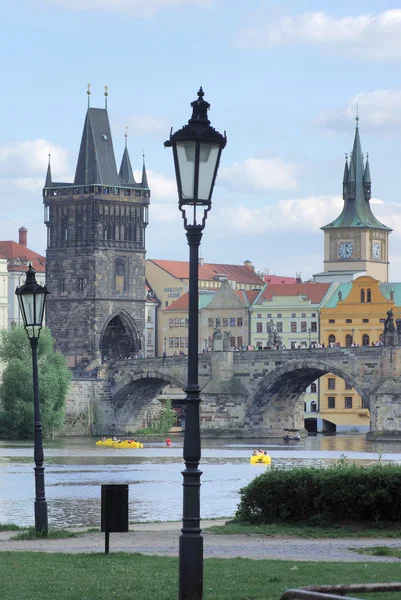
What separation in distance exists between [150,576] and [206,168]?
5095mm

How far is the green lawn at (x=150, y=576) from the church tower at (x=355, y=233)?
4964 inches

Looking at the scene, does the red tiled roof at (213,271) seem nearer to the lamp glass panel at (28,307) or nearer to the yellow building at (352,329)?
the yellow building at (352,329)

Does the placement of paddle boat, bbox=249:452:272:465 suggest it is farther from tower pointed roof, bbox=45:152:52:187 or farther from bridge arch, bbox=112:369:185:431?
tower pointed roof, bbox=45:152:52:187

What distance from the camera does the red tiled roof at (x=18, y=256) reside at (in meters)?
134

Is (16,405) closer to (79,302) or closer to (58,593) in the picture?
(79,302)

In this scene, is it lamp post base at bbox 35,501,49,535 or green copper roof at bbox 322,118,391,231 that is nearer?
lamp post base at bbox 35,501,49,535

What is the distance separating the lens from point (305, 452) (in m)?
83.9

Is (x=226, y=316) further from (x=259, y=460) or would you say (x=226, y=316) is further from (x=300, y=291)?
(x=259, y=460)

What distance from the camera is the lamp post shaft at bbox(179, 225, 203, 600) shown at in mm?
15766

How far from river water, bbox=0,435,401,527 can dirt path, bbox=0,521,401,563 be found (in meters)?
11.4

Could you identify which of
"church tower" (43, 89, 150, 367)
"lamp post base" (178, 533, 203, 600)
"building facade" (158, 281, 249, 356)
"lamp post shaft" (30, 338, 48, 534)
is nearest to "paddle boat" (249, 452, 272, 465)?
"lamp post shaft" (30, 338, 48, 534)

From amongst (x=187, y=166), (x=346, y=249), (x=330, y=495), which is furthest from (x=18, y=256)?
(x=187, y=166)

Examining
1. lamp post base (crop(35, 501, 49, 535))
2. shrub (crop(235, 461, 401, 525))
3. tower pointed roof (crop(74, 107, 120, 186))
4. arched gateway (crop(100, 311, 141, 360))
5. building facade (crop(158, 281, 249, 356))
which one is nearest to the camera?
shrub (crop(235, 461, 401, 525))

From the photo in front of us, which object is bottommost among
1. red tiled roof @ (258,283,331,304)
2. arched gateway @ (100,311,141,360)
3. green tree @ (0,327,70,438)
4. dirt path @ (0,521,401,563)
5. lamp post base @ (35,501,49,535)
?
dirt path @ (0,521,401,563)
